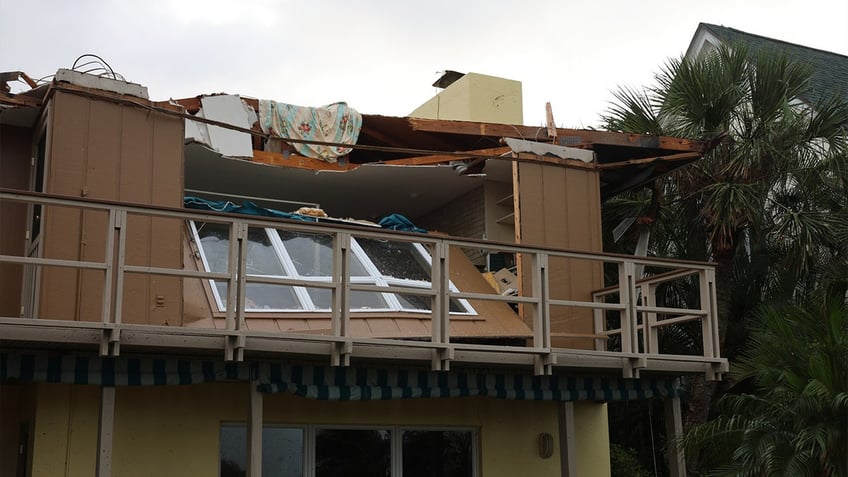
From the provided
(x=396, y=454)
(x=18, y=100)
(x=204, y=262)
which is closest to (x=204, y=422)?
(x=204, y=262)

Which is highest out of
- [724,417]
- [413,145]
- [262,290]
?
[413,145]

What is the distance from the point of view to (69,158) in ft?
34.3

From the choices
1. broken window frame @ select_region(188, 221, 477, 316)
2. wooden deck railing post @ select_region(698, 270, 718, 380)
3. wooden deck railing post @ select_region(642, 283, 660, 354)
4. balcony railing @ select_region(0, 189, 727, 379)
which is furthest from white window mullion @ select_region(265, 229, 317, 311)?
wooden deck railing post @ select_region(698, 270, 718, 380)

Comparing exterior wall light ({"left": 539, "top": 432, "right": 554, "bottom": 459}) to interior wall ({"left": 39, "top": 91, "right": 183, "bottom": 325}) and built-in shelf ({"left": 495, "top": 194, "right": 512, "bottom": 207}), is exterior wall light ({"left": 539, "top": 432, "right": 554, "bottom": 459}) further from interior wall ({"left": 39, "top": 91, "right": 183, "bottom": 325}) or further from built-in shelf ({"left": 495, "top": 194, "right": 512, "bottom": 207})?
interior wall ({"left": 39, "top": 91, "right": 183, "bottom": 325})

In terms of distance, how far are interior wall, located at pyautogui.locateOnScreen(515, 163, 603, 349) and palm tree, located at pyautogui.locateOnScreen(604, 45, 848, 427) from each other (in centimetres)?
228

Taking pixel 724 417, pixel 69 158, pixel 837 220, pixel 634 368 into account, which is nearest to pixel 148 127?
pixel 69 158

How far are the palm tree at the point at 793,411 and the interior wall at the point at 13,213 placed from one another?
718 cm

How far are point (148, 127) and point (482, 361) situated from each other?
4204mm

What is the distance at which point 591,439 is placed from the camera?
12.6 metres

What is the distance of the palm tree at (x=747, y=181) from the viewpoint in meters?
15.1

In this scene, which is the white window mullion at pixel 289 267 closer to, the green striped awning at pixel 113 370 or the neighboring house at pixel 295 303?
the neighboring house at pixel 295 303

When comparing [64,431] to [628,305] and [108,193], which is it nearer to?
[108,193]

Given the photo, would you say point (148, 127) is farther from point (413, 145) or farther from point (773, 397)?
point (773, 397)

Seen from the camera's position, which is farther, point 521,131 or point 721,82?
point 721,82
